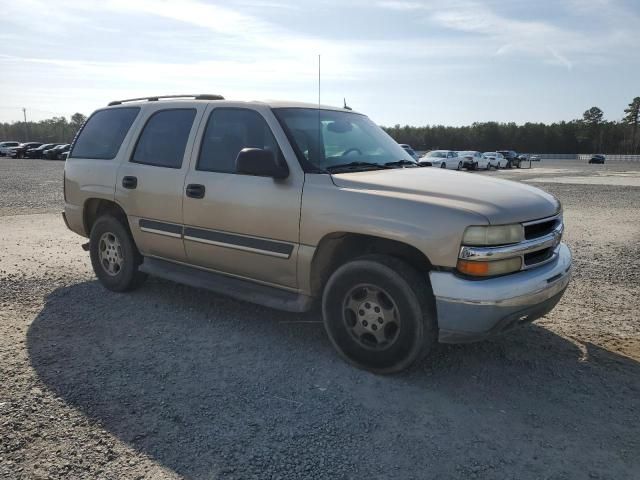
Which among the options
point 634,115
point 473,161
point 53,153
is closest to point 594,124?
point 634,115

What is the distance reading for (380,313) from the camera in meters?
3.56

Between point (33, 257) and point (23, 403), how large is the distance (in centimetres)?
451

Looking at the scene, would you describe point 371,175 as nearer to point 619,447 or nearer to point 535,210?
point 535,210

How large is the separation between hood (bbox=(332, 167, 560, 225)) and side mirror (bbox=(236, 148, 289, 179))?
0.45 metres

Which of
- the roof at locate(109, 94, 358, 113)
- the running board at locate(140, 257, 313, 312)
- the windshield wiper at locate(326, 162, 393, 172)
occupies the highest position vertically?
the roof at locate(109, 94, 358, 113)

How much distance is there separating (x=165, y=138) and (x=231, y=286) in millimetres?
1631

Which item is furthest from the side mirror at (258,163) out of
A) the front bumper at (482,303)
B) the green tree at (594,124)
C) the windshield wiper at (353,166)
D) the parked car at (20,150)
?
the green tree at (594,124)

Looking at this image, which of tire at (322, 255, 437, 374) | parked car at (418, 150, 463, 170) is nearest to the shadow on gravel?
tire at (322, 255, 437, 374)

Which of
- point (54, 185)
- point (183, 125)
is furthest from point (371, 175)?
point (54, 185)

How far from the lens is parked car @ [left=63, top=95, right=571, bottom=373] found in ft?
10.6

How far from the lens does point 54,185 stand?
19484 millimetres

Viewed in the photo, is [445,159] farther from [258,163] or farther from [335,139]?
[258,163]

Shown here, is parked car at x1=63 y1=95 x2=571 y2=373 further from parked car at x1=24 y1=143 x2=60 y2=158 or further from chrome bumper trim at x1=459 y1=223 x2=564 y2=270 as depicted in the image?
parked car at x1=24 y1=143 x2=60 y2=158

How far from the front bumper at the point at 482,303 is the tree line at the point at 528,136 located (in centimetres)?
9713
